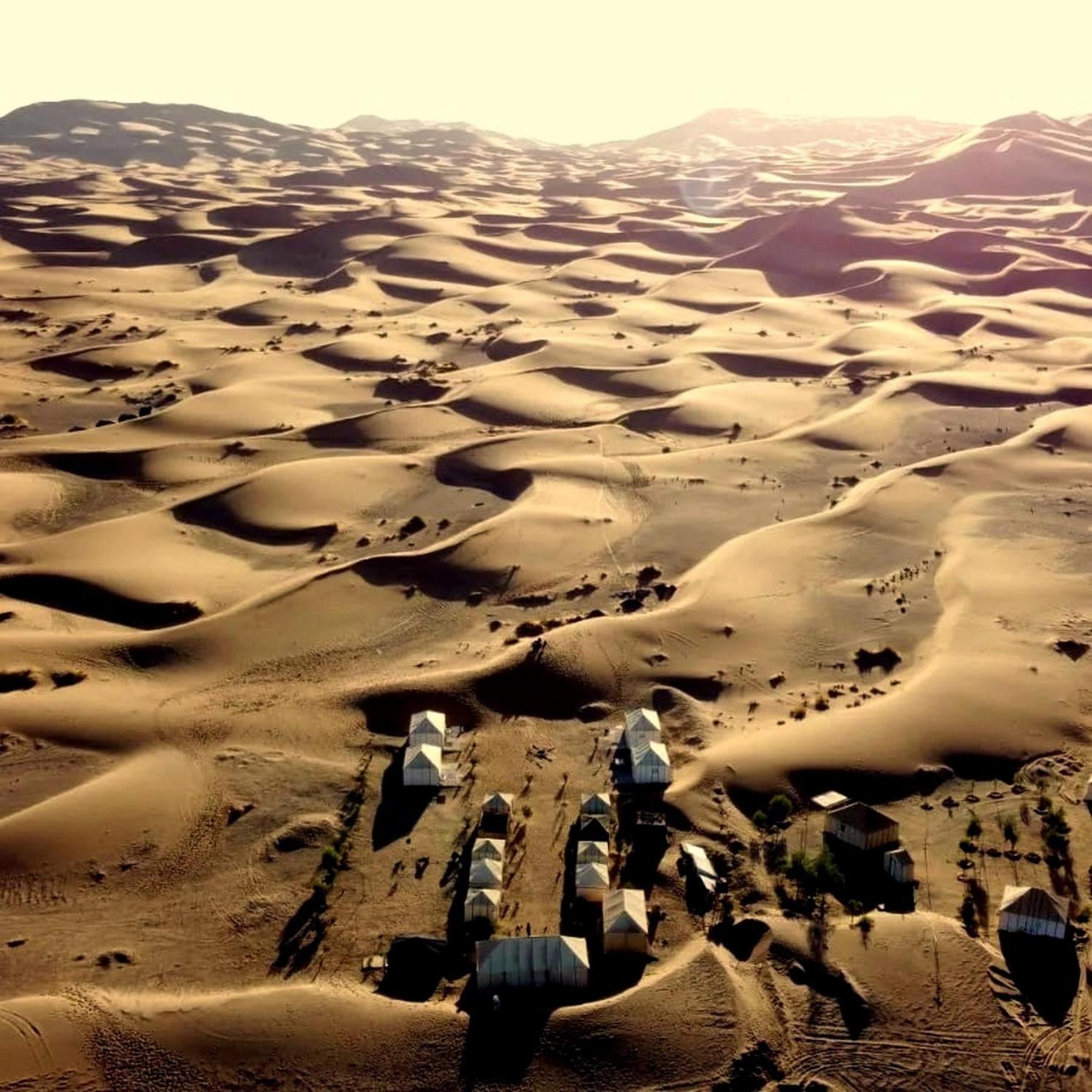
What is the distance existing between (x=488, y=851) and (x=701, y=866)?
14.4ft

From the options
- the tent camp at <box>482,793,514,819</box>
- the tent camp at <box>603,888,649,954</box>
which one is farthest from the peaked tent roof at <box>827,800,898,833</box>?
the tent camp at <box>482,793,514,819</box>

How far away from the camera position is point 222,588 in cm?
3266

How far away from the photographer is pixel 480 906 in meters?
19.2

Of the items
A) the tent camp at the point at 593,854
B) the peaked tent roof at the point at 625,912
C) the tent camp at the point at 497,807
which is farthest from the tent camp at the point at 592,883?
the tent camp at the point at 497,807

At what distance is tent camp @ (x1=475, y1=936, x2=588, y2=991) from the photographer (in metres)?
17.4

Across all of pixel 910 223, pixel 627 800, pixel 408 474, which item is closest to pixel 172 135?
pixel 910 223

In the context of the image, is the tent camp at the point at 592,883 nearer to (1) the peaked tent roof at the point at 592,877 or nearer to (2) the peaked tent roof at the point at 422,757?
(1) the peaked tent roof at the point at 592,877

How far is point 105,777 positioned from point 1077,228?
103 m

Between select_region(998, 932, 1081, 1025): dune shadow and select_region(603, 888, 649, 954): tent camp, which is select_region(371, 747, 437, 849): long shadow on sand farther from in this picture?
select_region(998, 932, 1081, 1025): dune shadow

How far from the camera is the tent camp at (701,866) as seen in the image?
19.9m

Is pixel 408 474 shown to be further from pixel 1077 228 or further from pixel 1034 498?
pixel 1077 228

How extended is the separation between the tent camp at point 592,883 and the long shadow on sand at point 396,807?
4.22 m

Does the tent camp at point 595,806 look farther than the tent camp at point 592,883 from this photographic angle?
Yes

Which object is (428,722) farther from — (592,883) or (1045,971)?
(1045,971)
